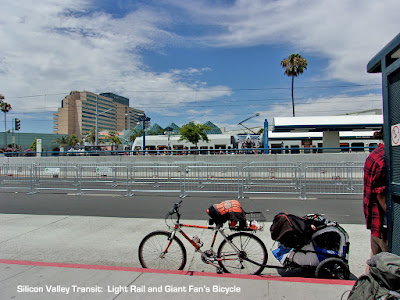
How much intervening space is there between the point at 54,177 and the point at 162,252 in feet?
39.7

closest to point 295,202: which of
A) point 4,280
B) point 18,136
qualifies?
point 4,280

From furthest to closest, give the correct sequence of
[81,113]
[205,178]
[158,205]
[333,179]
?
[81,113] → [205,178] → [333,179] → [158,205]

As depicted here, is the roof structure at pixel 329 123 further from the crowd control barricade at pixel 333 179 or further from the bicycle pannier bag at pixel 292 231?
the bicycle pannier bag at pixel 292 231

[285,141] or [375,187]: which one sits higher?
[285,141]

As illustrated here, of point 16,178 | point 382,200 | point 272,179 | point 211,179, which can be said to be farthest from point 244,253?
point 16,178

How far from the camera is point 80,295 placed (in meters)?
3.55

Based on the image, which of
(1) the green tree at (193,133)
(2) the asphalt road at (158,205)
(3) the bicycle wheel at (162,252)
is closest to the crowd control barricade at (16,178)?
(2) the asphalt road at (158,205)

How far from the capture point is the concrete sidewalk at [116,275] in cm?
355

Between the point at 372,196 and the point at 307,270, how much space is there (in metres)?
1.31

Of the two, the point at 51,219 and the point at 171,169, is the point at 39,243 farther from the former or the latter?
the point at 171,169

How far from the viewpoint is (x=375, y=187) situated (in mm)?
3605

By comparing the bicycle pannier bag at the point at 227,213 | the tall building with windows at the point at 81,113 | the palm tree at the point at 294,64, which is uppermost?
the tall building with windows at the point at 81,113

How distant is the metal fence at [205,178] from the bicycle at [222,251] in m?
6.29

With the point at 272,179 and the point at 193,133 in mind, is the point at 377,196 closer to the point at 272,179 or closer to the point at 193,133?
the point at 272,179
